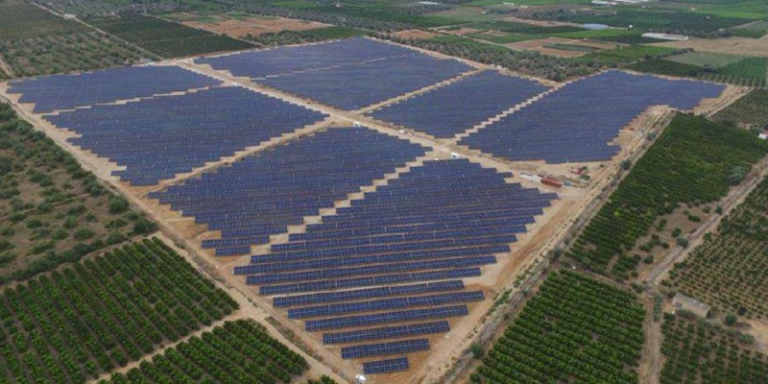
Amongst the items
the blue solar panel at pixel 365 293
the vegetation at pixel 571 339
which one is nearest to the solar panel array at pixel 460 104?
the blue solar panel at pixel 365 293

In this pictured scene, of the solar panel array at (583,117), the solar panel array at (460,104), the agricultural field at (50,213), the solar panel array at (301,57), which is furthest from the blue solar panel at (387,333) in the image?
the solar panel array at (301,57)

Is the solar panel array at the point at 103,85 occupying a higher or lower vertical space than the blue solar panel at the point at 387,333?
higher

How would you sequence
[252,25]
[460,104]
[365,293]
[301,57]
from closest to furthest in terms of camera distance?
[365,293] < [460,104] < [301,57] < [252,25]

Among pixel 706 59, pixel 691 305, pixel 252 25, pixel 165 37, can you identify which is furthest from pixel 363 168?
pixel 706 59

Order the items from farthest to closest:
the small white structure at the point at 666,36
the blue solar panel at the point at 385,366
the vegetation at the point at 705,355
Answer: the small white structure at the point at 666,36, the vegetation at the point at 705,355, the blue solar panel at the point at 385,366

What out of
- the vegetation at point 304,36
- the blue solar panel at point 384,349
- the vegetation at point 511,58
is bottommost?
the blue solar panel at point 384,349

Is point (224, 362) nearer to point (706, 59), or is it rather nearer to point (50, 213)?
point (50, 213)

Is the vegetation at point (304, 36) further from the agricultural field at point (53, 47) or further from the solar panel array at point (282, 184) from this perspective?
the solar panel array at point (282, 184)

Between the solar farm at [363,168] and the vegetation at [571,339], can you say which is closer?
the vegetation at [571,339]

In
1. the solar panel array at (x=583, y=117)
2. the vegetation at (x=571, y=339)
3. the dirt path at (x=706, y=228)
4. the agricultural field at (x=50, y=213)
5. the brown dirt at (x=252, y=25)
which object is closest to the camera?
the vegetation at (x=571, y=339)
